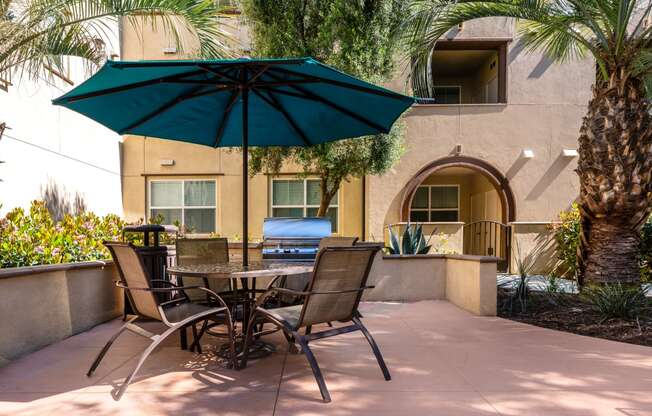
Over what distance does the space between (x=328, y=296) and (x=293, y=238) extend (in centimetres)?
293

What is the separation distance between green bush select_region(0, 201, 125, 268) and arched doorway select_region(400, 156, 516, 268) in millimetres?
6626

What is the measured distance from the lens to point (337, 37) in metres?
7.89

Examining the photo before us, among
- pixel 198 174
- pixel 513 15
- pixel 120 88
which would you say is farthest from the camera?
pixel 198 174

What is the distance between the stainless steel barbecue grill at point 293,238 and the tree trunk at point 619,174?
12.4ft

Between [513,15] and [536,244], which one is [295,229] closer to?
[513,15]

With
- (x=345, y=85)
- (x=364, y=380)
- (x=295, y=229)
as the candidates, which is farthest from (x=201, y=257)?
(x=345, y=85)

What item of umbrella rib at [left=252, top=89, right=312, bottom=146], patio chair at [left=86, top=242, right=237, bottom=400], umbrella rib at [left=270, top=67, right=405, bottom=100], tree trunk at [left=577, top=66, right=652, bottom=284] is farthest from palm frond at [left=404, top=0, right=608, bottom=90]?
patio chair at [left=86, top=242, right=237, bottom=400]

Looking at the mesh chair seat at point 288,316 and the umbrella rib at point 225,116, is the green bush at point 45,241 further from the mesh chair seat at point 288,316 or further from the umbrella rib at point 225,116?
the mesh chair seat at point 288,316

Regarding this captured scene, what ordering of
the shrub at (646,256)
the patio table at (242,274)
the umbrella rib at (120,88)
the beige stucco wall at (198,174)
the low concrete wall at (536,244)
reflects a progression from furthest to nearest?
the beige stucco wall at (198,174)
the low concrete wall at (536,244)
the shrub at (646,256)
the umbrella rib at (120,88)
the patio table at (242,274)

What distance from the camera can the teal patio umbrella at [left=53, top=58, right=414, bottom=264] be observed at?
139 inches

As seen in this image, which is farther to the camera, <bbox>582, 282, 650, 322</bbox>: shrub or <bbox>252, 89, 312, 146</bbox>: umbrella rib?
<bbox>582, 282, 650, 322</bbox>: shrub

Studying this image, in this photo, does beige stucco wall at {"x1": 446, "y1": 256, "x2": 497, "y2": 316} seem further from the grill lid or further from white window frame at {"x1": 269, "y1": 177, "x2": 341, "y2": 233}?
white window frame at {"x1": 269, "y1": 177, "x2": 341, "y2": 233}

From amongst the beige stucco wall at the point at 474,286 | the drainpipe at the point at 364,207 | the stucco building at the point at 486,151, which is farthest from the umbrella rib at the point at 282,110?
the drainpipe at the point at 364,207

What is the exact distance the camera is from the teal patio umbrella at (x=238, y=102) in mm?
3541
